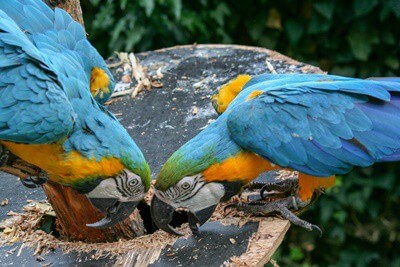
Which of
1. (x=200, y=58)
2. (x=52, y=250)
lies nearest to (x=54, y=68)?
(x=52, y=250)

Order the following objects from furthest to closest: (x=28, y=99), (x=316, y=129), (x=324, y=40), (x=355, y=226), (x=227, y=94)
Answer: (x=355, y=226)
(x=324, y=40)
(x=227, y=94)
(x=316, y=129)
(x=28, y=99)

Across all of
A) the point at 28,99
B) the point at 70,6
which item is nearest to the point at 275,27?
the point at 70,6

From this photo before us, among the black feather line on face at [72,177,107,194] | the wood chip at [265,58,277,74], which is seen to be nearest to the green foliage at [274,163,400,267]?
the wood chip at [265,58,277,74]

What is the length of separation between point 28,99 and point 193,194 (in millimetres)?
535

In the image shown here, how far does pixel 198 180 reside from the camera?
204 cm

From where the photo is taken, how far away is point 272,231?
6.88 ft

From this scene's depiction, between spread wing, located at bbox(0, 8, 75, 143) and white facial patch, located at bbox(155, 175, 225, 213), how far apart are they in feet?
1.16

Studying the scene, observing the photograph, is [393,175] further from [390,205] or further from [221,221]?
[221,221]

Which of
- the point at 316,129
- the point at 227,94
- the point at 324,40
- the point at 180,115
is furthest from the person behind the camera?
the point at 324,40

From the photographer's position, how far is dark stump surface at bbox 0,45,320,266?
2049 mm

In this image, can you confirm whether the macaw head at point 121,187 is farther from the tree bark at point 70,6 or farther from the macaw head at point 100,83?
the tree bark at point 70,6

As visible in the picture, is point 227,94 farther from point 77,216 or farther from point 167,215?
point 77,216

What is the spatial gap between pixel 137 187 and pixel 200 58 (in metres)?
1.19

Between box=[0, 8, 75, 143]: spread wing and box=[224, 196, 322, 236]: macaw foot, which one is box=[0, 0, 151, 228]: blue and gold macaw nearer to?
box=[0, 8, 75, 143]: spread wing
